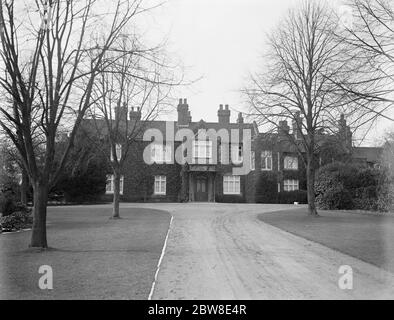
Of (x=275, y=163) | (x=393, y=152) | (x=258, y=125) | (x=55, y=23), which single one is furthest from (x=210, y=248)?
(x=275, y=163)

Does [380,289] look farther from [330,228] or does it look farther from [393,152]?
[393,152]

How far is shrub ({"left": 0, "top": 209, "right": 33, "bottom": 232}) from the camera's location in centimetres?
1961

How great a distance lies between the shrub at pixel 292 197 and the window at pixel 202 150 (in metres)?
8.01

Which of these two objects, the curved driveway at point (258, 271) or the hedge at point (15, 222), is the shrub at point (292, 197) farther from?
the curved driveway at point (258, 271)

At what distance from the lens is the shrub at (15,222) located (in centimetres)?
1961

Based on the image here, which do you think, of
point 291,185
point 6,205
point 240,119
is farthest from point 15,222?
point 240,119

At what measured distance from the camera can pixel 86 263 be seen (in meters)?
11.1

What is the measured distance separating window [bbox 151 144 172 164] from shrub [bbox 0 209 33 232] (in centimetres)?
2498

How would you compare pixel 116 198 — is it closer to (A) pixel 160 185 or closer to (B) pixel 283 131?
(B) pixel 283 131

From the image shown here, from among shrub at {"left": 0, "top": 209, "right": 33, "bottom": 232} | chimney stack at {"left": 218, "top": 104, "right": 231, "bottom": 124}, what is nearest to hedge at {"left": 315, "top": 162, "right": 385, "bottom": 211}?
chimney stack at {"left": 218, "top": 104, "right": 231, "bottom": 124}

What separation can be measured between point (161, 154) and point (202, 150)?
423 centimetres
